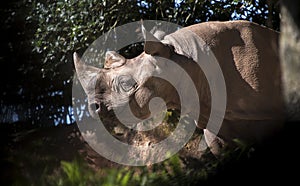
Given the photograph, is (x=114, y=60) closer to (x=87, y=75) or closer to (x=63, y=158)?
(x=87, y=75)

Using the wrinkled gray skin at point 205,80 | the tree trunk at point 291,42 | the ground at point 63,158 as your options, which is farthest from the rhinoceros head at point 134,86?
the tree trunk at point 291,42

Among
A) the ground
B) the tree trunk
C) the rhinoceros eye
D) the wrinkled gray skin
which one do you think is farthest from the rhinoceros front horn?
the tree trunk

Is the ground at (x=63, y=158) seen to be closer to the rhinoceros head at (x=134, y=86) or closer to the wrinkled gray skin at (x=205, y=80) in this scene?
the rhinoceros head at (x=134, y=86)

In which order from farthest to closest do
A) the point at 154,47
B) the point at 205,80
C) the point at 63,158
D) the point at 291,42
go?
the point at 205,80 < the point at 154,47 < the point at 63,158 < the point at 291,42

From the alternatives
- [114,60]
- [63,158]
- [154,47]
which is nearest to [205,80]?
[154,47]

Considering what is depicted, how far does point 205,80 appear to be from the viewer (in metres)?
4.59

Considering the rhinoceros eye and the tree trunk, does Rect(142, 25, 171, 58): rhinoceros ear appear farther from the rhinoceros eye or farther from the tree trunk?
the tree trunk

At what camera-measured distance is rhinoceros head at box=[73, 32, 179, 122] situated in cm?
439

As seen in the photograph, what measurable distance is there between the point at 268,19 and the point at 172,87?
7.47 ft

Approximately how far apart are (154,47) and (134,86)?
34 centimetres

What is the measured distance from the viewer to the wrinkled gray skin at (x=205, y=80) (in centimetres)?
441

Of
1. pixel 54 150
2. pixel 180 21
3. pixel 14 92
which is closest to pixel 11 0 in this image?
pixel 14 92

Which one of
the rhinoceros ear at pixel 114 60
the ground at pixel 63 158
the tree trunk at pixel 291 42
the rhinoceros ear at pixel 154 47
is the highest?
the tree trunk at pixel 291 42

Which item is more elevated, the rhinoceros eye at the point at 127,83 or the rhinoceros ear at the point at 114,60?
the rhinoceros ear at the point at 114,60
